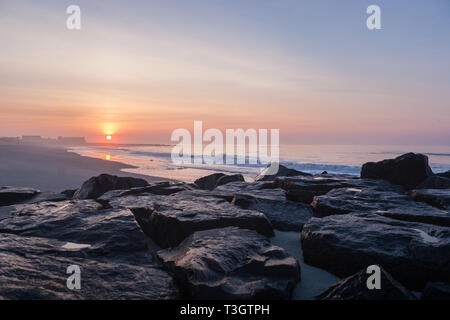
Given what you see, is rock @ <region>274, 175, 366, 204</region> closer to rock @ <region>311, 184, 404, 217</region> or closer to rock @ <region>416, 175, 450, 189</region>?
rock @ <region>311, 184, 404, 217</region>

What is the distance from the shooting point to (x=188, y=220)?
3.49 m

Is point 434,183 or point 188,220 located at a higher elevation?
point 434,183

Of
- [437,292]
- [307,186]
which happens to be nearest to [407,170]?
[307,186]

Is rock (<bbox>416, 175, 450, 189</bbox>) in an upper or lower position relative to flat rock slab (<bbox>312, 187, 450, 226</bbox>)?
upper

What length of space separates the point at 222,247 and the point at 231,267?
291mm

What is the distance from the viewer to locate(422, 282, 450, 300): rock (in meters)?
2.16

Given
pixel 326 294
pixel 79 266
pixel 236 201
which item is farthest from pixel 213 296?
pixel 236 201

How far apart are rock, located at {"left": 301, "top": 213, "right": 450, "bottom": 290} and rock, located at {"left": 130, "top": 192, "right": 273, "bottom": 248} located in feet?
2.04

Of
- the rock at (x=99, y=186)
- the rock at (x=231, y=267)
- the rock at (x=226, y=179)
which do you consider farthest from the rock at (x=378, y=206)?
the rock at (x=99, y=186)

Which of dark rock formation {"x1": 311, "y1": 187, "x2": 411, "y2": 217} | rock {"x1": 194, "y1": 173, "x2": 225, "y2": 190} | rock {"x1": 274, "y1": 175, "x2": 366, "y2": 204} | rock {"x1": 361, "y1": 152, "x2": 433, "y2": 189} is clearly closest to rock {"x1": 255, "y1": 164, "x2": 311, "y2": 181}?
rock {"x1": 194, "y1": 173, "x2": 225, "y2": 190}

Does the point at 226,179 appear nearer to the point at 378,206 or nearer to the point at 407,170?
the point at 407,170
